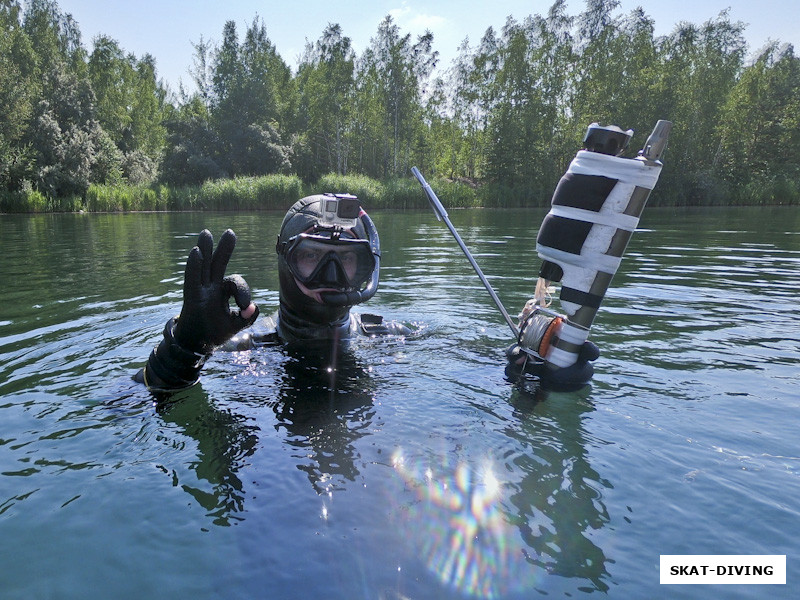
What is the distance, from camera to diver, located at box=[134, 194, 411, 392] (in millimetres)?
2836

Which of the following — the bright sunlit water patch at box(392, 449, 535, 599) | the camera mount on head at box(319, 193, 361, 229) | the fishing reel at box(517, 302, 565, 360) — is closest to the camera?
the bright sunlit water patch at box(392, 449, 535, 599)

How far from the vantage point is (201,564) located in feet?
6.27

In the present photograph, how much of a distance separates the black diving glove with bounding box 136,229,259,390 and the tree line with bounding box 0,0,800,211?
3417cm

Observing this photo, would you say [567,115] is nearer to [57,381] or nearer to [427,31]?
[427,31]

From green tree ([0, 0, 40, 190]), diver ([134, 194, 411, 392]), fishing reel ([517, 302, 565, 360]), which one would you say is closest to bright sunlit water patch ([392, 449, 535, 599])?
fishing reel ([517, 302, 565, 360])

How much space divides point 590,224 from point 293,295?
2081 mm

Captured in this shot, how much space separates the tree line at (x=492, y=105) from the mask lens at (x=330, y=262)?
33177 mm

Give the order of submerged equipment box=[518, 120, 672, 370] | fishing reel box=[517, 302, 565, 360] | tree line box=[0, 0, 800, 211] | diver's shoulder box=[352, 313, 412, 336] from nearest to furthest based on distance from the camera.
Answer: submerged equipment box=[518, 120, 672, 370] < fishing reel box=[517, 302, 565, 360] < diver's shoulder box=[352, 313, 412, 336] < tree line box=[0, 0, 800, 211]

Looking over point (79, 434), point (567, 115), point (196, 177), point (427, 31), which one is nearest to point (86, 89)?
point (196, 177)

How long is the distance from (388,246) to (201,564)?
11116 millimetres

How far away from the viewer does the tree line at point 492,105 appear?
1492 inches

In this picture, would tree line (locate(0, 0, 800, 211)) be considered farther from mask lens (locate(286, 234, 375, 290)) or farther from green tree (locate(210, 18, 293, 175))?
mask lens (locate(286, 234, 375, 290))

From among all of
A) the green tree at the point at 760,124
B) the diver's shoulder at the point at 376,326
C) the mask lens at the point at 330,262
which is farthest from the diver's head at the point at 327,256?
the green tree at the point at 760,124

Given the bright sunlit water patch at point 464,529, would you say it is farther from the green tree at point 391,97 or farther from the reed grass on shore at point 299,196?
the green tree at point 391,97
